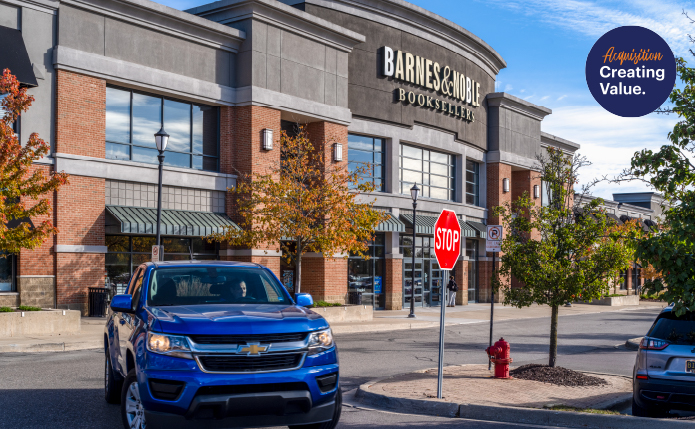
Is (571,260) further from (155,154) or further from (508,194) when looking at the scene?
(508,194)

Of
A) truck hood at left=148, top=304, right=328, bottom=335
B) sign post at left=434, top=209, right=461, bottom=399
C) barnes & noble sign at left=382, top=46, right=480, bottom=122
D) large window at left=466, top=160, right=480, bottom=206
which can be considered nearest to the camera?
truck hood at left=148, top=304, right=328, bottom=335

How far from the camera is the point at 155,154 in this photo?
2389 centimetres

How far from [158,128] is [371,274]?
1210 cm

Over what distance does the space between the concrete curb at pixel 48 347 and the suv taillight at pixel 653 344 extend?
490 inches

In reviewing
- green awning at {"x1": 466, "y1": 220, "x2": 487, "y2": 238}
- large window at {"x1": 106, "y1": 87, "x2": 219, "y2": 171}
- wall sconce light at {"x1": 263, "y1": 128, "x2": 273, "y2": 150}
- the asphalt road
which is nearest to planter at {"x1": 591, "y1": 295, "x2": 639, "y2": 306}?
green awning at {"x1": 466, "y1": 220, "x2": 487, "y2": 238}

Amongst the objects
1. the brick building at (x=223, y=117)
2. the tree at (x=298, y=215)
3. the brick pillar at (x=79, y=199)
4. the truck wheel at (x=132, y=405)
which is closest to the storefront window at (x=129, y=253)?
the brick building at (x=223, y=117)

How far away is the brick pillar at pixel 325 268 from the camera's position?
90.6 feet

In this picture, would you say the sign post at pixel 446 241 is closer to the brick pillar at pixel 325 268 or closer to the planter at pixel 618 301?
the brick pillar at pixel 325 268

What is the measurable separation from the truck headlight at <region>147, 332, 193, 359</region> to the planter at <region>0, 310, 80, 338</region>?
493 inches

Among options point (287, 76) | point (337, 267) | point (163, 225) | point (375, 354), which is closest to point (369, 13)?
point (287, 76)

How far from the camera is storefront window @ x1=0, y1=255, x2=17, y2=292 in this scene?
2000 cm

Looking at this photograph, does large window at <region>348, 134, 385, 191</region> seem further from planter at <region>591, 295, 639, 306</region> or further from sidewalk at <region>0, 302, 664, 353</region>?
planter at <region>591, 295, 639, 306</region>

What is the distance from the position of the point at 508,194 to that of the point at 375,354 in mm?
27835

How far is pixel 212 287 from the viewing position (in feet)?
23.6
